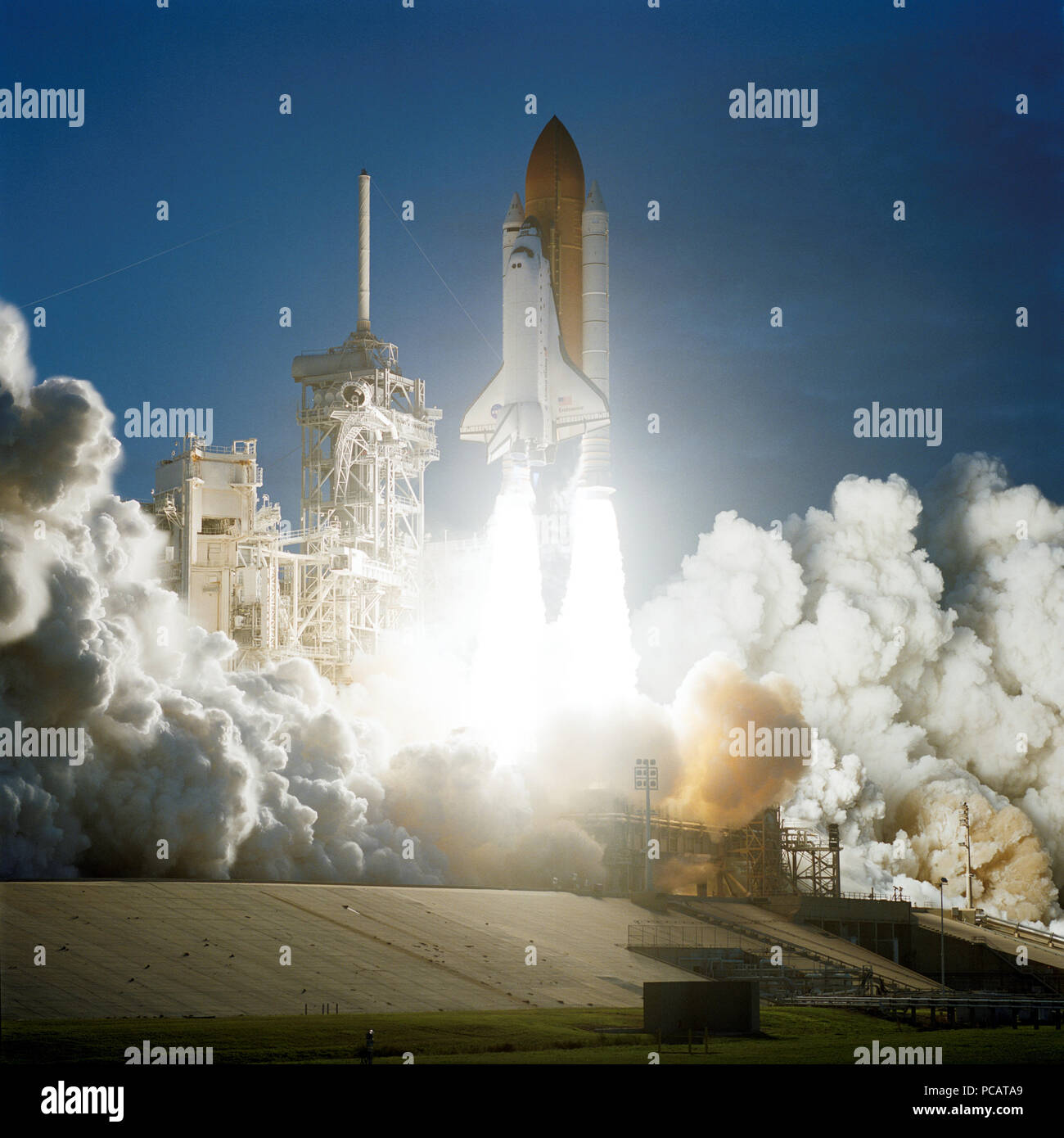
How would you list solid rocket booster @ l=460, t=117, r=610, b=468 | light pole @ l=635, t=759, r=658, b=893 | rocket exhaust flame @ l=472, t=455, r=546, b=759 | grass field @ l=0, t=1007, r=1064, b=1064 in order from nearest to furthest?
grass field @ l=0, t=1007, r=1064, b=1064 → light pole @ l=635, t=759, r=658, b=893 → solid rocket booster @ l=460, t=117, r=610, b=468 → rocket exhaust flame @ l=472, t=455, r=546, b=759

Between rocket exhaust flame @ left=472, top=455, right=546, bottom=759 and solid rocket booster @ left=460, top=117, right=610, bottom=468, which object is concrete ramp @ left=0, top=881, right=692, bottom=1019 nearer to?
rocket exhaust flame @ left=472, top=455, right=546, bottom=759

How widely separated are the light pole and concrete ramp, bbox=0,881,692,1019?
8.09 metres

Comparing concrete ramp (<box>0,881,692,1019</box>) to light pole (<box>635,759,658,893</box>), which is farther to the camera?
light pole (<box>635,759,658,893</box>)

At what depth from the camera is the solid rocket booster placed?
68250 millimetres

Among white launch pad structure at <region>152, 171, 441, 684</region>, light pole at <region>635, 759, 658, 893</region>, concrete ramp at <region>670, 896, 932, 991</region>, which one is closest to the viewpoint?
concrete ramp at <region>670, 896, 932, 991</region>

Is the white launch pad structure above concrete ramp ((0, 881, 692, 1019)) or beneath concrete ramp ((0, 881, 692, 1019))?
above

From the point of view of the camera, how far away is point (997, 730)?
87.9 metres

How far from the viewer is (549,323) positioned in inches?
2744

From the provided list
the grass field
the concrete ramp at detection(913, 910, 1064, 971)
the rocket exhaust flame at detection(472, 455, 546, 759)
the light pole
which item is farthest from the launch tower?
the grass field

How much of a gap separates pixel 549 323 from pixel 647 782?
20265 millimetres

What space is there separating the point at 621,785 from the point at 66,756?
29.5 meters

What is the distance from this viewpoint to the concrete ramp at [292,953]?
125 feet

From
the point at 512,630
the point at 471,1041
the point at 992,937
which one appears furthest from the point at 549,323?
the point at 471,1041
